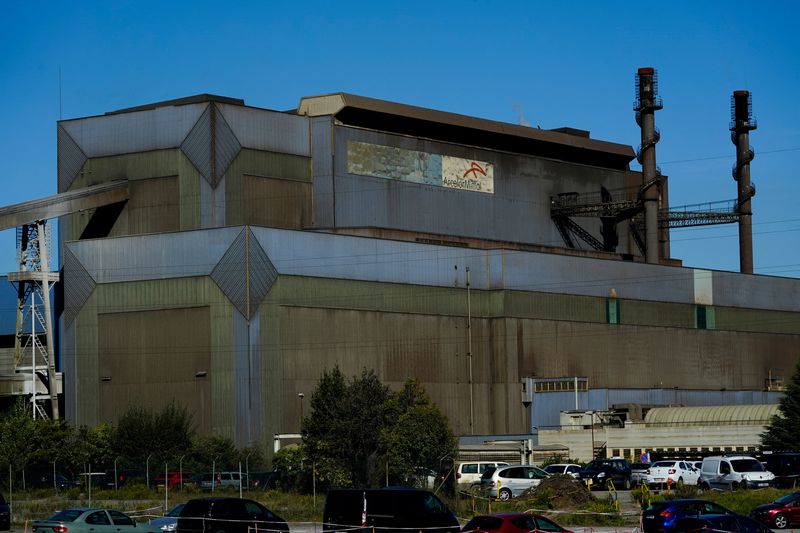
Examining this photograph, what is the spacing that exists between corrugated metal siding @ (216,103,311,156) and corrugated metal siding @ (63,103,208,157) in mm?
2950

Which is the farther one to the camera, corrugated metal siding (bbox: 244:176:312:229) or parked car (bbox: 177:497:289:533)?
corrugated metal siding (bbox: 244:176:312:229)

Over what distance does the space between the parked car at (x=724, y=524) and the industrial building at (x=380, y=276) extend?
5915cm

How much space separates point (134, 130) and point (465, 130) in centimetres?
3086

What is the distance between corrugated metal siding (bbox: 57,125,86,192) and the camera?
373 feet

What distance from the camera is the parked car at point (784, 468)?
6222 cm

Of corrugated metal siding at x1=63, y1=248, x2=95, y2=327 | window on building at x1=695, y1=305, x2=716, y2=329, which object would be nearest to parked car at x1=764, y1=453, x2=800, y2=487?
corrugated metal siding at x1=63, y1=248, x2=95, y2=327

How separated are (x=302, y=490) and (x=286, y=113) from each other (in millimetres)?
44199

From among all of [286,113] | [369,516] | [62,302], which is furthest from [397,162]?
[369,516]

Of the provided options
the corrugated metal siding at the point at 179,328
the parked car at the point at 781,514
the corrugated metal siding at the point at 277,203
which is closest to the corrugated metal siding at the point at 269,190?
the corrugated metal siding at the point at 277,203

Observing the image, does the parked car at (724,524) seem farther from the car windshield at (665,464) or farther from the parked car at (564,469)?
the parked car at (564,469)

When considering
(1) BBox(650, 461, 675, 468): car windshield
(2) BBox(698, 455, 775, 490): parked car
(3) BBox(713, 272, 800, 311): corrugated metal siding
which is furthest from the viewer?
(3) BBox(713, 272, 800, 311): corrugated metal siding

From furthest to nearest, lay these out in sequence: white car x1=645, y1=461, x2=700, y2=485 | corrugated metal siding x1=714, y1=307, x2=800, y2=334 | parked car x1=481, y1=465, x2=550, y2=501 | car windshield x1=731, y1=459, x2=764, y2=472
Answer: corrugated metal siding x1=714, y1=307, x2=800, y2=334, white car x1=645, y1=461, x2=700, y2=485, parked car x1=481, y1=465, x2=550, y2=501, car windshield x1=731, y1=459, x2=764, y2=472

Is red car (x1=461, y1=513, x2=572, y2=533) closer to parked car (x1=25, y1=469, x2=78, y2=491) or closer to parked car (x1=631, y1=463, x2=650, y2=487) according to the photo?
parked car (x1=631, y1=463, x2=650, y2=487)

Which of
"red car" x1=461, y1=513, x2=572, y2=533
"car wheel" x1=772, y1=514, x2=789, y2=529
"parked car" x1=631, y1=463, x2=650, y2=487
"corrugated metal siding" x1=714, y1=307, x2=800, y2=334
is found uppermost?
"corrugated metal siding" x1=714, y1=307, x2=800, y2=334
